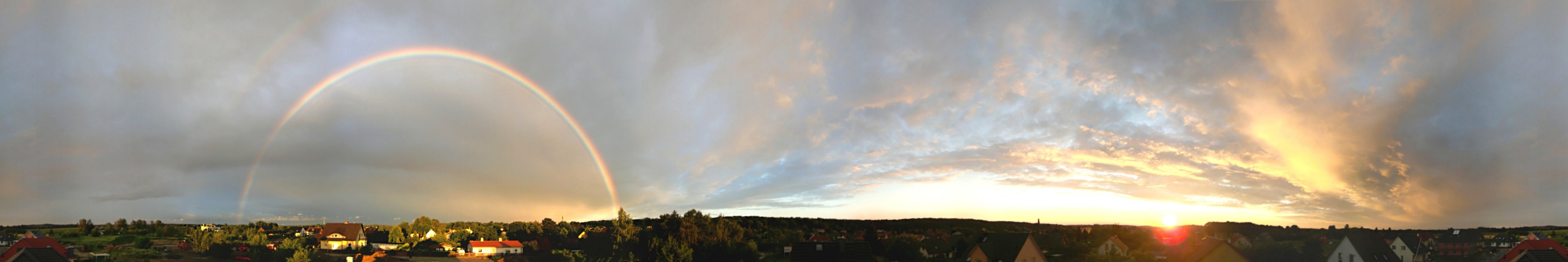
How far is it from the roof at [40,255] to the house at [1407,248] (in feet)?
360

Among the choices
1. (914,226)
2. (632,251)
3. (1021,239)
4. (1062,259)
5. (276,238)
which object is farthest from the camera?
(914,226)

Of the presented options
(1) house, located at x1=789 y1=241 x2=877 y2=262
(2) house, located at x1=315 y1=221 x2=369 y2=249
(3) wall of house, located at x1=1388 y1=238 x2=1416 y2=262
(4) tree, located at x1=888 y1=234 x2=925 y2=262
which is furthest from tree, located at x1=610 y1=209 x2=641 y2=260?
(3) wall of house, located at x1=1388 y1=238 x2=1416 y2=262

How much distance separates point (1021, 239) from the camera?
144 ft

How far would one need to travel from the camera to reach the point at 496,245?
9356cm

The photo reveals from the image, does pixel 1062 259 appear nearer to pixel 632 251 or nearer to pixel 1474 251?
pixel 632 251

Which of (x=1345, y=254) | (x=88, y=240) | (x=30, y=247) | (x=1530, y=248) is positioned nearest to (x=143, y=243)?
(x=88, y=240)

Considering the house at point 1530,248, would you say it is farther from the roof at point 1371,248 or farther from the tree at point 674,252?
the tree at point 674,252

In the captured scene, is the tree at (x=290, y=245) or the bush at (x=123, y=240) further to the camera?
the bush at (x=123, y=240)

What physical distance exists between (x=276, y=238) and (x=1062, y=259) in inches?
3850

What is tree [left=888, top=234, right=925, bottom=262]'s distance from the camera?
53500 millimetres

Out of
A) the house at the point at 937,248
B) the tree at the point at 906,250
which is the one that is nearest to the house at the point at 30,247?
the tree at the point at 906,250

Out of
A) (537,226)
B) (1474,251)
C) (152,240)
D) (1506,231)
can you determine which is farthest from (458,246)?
(1506,231)

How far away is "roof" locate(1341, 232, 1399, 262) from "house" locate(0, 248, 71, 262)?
298 ft

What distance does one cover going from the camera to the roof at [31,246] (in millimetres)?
47406
